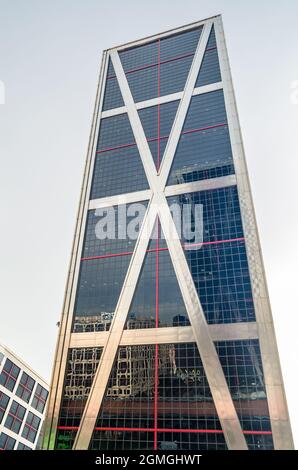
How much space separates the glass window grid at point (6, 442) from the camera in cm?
4827

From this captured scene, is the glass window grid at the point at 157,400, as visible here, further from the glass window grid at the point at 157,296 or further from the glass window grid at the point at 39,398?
the glass window grid at the point at 39,398

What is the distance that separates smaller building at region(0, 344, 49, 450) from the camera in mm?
50188

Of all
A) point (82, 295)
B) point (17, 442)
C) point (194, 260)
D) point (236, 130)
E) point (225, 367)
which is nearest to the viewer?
point (225, 367)

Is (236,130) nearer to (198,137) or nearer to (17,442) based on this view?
(198,137)

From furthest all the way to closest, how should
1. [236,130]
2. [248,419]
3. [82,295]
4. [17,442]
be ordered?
[17,442] < [236,130] < [82,295] < [248,419]

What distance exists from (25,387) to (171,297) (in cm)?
3875

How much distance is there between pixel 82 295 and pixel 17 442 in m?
33.5

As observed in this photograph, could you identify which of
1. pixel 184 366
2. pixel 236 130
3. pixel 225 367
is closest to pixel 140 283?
pixel 184 366

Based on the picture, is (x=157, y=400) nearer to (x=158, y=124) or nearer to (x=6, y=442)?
(x=158, y=124)

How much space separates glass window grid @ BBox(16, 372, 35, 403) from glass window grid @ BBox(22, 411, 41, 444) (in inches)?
127

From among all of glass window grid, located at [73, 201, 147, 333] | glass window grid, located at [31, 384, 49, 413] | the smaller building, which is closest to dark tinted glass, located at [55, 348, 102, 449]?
glass window grid, located at [73, 201, 147, 333]

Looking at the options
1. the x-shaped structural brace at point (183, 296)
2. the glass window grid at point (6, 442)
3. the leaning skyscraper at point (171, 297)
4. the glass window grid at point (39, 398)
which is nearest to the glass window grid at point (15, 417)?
the glass window grid at point (6, 442)

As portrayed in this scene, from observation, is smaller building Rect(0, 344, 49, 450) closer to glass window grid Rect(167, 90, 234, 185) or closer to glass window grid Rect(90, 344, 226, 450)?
glass window grid Rect(90, 344, 226, 450)

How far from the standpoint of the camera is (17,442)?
52.0 m
